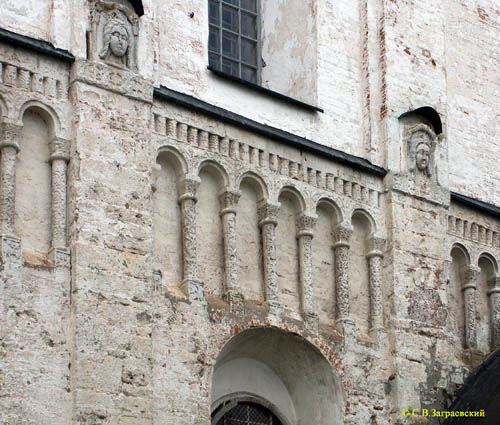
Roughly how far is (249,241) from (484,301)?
3.71 m

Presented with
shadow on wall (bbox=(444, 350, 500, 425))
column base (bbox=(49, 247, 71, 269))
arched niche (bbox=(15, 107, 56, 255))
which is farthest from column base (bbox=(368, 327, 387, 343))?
arched niche (bbox=(15, 107, 56, 255))

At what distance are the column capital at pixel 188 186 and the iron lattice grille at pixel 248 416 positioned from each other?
2.43m

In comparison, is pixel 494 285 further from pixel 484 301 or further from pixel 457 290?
pixel 457 290

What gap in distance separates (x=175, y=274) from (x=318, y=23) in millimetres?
4148

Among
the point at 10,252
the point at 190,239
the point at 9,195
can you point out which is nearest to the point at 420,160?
the point at 190,239

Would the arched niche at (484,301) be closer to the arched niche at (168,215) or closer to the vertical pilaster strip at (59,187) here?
the arched niche at (168,215)

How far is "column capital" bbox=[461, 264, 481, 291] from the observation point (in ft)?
61.0

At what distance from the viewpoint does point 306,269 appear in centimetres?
1695

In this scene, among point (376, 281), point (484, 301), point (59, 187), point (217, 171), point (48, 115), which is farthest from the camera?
point (484, 301)

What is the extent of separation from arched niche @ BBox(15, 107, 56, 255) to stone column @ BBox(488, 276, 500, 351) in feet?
20.9

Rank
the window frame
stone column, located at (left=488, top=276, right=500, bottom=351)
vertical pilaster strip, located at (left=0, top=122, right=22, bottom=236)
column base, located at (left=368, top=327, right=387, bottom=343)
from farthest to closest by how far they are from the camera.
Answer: stone column, located at (left=488, top=276, right=500, bottom=351)
column base, located at (left=368, top=327, right=387, bottom=343)
the window frame
vertical pilaster strip, located at (left=0, top=122, right=22, bottom=236)

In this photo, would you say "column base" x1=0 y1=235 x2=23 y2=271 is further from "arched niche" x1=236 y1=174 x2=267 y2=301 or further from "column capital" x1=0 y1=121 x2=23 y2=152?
"arched niche" x1=236 y1=174 x2=267 y2=301

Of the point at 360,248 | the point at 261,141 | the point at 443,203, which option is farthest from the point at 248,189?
the point at 443,203

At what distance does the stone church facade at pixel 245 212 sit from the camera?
1486cm
